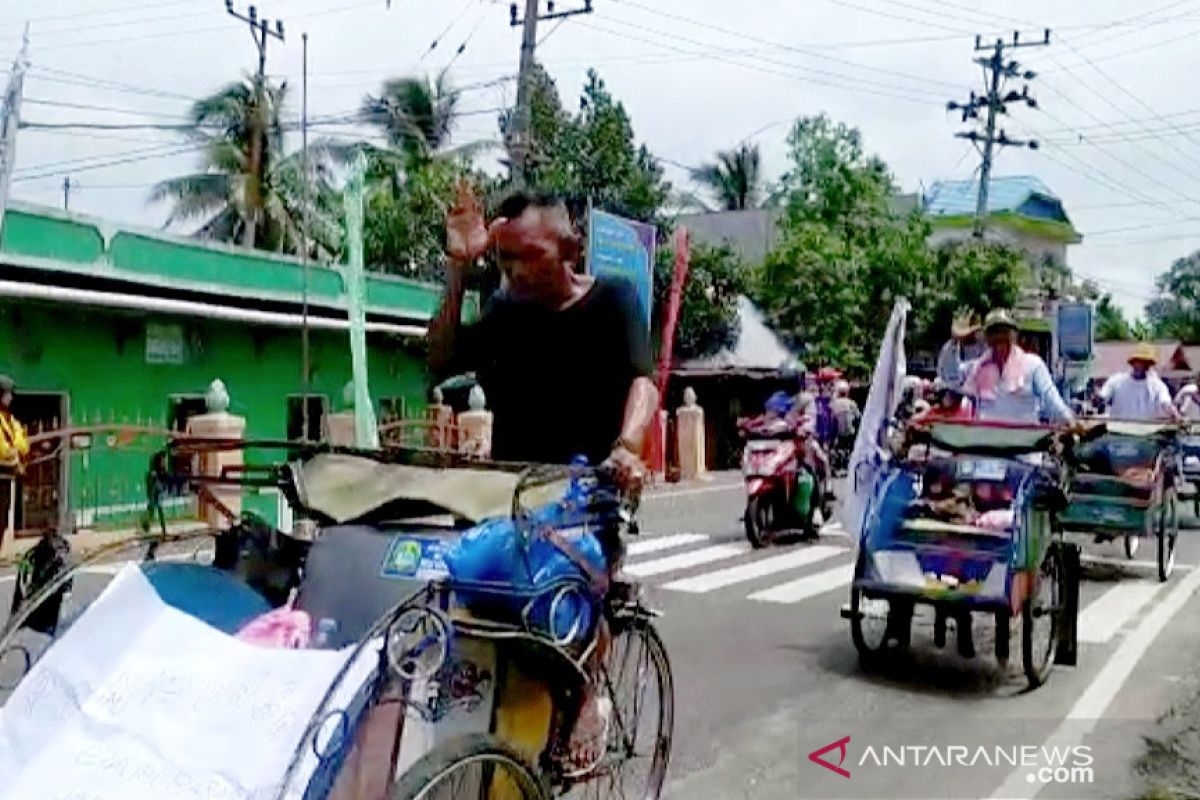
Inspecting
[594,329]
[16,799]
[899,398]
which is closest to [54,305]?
[899,398]

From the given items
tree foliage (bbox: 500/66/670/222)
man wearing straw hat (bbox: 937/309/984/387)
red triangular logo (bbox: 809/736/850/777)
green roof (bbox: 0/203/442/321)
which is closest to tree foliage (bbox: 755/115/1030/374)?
tree foliage (bbox: 500/66/670/222)

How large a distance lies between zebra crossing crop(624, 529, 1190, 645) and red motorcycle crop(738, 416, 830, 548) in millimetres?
283

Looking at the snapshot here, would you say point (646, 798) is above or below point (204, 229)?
below

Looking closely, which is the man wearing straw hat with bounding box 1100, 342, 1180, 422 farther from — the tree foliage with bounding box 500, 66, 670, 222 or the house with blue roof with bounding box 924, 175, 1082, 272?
the house with blue roof with bounding box 924, 175, 1082, 272

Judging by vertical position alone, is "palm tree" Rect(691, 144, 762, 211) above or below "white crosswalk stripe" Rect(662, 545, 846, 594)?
above

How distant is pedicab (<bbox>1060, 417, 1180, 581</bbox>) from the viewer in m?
10.9

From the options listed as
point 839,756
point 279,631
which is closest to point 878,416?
point 839,756

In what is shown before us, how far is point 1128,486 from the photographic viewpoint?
35.8 ft

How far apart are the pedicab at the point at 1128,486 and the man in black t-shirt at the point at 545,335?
23.3 feet

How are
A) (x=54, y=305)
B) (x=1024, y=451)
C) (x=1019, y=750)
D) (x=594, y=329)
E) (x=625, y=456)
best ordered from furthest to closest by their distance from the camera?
(x=54, y=305)
(x=1024, y=451)
(x=1019, y=750)
(x=594, y=329)
(x=625, y=456)

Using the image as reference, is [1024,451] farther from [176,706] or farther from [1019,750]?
[176,706]

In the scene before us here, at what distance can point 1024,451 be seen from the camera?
7.60 metres

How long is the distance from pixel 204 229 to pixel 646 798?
25186 mm

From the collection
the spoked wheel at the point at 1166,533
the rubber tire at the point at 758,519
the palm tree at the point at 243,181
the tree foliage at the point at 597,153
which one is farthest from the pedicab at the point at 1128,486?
the palm tree at the point at 243,181
